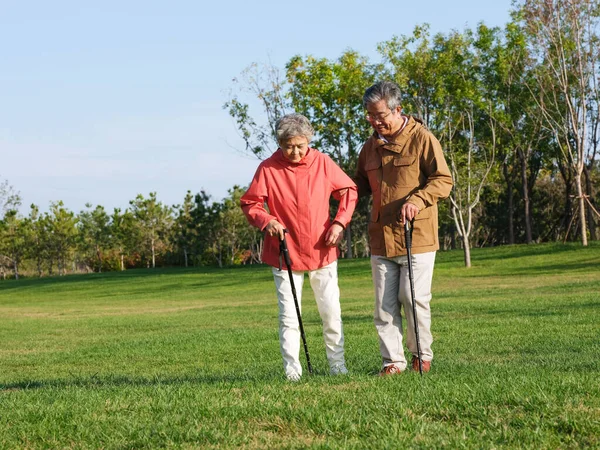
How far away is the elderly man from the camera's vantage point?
278 inches

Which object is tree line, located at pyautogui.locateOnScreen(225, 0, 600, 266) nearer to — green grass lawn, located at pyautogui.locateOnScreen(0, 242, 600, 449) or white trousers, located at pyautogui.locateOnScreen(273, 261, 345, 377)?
green grass lawn, located at pyautogui.locateOnScreen(0, 242, 600, 449)

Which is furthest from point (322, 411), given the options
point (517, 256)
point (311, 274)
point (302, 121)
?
point (517, 256)

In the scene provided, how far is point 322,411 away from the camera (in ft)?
16.0

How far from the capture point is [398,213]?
23.2 feet

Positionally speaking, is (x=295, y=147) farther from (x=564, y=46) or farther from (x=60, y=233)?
(x=60, y=233)

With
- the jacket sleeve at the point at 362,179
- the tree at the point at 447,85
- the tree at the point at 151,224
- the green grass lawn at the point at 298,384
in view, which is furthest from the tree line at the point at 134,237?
the jacket sleeve at the point at 362,179

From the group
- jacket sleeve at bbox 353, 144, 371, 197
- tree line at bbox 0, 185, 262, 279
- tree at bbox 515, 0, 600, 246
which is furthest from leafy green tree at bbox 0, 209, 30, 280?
jacket sleeve at bbox 353, 144, 371, 197

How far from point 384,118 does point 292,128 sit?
0.82 meters

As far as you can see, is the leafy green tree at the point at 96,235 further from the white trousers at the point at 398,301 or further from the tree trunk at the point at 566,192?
the white trousers at the point at 398,301

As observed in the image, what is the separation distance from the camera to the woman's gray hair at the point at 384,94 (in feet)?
23.0

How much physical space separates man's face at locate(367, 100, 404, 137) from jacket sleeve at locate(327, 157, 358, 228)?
1.58 feet

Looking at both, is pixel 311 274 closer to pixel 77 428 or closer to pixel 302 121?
pixel 302 121

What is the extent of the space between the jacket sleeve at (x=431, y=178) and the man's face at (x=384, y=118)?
27 centimetres

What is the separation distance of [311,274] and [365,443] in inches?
117
